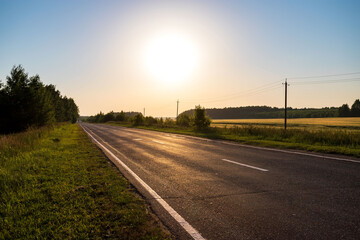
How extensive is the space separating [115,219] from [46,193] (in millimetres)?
2360

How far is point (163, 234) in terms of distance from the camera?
3098 mm

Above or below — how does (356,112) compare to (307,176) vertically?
above

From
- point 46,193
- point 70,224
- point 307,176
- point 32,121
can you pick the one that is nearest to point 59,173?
point 46,193

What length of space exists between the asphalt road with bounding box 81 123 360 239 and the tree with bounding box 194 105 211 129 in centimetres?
2143

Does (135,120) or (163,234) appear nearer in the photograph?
(163,234)

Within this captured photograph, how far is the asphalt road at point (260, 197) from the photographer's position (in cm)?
319

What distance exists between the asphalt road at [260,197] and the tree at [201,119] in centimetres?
2143

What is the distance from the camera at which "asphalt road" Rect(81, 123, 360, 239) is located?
3.19 metres

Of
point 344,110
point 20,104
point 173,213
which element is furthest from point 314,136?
point 344,110

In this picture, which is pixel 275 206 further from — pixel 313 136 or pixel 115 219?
pixel 313 136

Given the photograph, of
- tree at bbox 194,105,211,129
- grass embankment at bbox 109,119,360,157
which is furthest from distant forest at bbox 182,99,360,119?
grass embankment at bbox 109,119,360,157

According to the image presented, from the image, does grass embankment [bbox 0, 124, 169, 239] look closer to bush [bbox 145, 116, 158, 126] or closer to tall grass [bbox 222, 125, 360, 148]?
tall grass [bbox 222, 125, 360, 148]

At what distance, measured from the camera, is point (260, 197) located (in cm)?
451

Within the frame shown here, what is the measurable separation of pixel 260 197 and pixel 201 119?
25.1 meters
